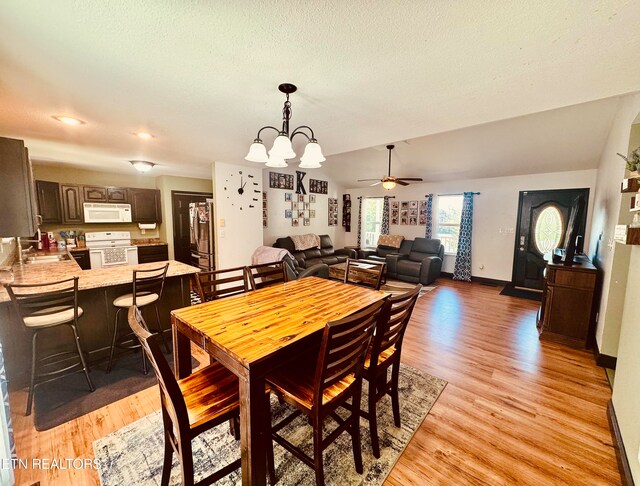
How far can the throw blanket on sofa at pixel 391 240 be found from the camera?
660cm

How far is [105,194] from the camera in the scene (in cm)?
491

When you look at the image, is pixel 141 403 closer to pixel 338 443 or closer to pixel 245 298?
pixel 245 298

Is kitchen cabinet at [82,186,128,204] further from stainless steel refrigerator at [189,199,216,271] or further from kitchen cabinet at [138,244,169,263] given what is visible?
stainless steel refrigerator at [189,199,216,271]

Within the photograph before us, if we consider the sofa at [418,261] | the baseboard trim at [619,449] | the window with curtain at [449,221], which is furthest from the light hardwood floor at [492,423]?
the window with curtain at [449,221]

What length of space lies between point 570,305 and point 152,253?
22.7ft

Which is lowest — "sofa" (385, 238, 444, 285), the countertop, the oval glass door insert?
"sofa" (385, 238, 444, 285)

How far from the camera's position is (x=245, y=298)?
1954mm

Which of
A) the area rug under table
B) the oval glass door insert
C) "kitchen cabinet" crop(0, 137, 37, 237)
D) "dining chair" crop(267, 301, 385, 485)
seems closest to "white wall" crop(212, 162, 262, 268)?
"kitchen cabinet" crop(0, 137, 37, 237)

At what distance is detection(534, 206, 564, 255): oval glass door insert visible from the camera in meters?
4.80

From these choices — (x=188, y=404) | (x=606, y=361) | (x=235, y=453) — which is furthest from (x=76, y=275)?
(x=606, y=361)

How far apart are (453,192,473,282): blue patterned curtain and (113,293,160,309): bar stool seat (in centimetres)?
592

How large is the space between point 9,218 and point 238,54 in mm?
1788

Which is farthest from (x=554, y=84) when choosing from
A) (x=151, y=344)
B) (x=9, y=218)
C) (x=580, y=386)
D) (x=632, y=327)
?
(x=9, y=218)

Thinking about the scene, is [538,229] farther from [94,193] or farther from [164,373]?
[94,193]
